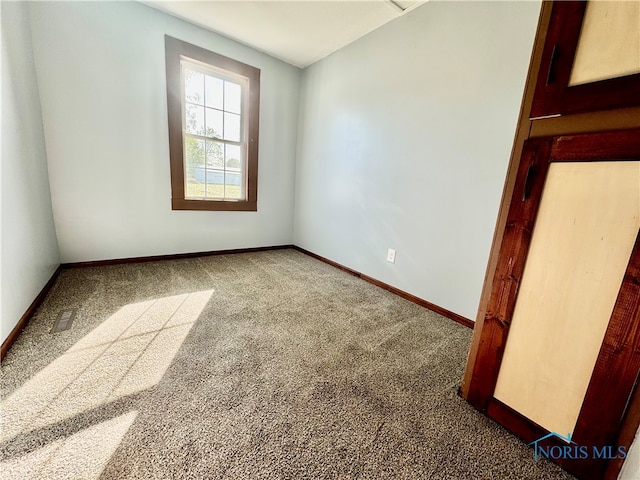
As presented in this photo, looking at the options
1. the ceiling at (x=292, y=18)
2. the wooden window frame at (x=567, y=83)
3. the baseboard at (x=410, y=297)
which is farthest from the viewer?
the ceiling at (x=292, y=18)

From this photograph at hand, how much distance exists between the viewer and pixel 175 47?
240 cm

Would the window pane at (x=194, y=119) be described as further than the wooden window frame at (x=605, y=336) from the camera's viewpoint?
Yes

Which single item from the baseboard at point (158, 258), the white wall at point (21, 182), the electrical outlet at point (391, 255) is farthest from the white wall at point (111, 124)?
the electrical outlet at point (391, 255)

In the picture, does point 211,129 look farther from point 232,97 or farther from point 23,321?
point 23,321

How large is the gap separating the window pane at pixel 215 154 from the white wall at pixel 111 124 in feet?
1.41

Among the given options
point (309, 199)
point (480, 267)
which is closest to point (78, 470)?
point (480, 267)

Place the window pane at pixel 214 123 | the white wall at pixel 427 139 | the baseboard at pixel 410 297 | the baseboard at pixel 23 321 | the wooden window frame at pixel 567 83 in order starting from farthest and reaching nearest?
the window pane at pixel 214 123 < the baseboard at pixel 410 297 < the white wall at pixel 427 139 < the baseboard at pixel 23 321 < the wooden window frame at pixel 567 83

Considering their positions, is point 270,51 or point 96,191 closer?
point 96,191

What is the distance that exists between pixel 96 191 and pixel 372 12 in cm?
292

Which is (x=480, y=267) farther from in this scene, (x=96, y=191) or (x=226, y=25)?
(x=96, y=191)

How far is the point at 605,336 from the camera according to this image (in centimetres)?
74

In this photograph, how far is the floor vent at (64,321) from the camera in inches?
55.8

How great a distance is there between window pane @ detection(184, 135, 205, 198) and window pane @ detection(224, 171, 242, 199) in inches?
10.8

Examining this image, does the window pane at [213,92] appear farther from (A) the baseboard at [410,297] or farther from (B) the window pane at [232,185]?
(A) the baseboard at [410,297]
